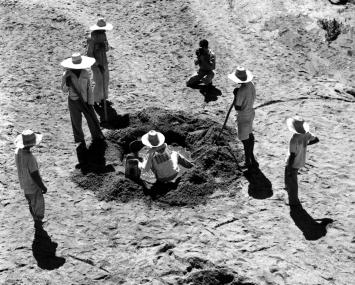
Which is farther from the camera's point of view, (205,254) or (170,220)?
(170,220)

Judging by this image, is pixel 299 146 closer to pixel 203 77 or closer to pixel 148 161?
pixel 148 161

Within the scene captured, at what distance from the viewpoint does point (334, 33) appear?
48.7 ft

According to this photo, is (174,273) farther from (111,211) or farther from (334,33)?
(334,33)

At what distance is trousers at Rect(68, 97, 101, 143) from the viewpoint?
11492mm

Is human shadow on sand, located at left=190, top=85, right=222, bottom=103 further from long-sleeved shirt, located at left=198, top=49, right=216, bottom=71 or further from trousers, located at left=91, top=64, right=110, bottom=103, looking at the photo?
trousers, located at left=91, top=64, right=110, bottom=103

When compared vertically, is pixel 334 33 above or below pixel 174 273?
above

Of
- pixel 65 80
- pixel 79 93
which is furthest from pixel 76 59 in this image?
pixel 79 93

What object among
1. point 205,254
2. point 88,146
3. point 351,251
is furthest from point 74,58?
point 351,251

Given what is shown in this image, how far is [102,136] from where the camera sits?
11883 mm

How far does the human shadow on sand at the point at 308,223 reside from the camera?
31.1 ft

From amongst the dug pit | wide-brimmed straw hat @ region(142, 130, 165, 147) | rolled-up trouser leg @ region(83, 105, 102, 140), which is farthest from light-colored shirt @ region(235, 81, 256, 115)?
rolled-up trouser leg @ region(83, 105, 102, 140)

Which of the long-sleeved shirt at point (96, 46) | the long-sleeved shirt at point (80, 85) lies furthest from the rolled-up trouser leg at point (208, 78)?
the long-sleeved shirt at point (80, 85)

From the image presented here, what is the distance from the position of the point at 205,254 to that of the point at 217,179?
197cm

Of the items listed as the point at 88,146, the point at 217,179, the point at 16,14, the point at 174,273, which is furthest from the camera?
the point at 16,14
